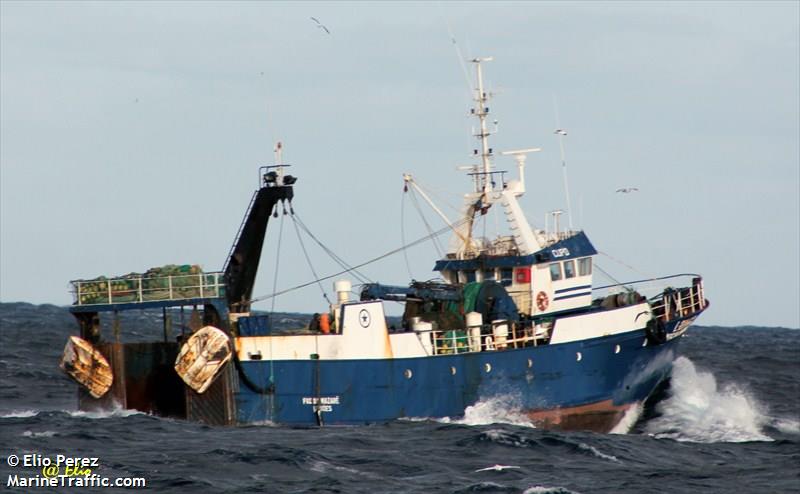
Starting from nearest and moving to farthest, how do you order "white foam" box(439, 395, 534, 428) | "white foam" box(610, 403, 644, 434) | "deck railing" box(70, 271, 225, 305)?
"deck railing" box(70, 271, 225, 305), "white foam" box(439, 395, 534, 428), "white foam" box(610, 403, 644, 434)

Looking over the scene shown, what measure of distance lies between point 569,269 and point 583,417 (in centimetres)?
511

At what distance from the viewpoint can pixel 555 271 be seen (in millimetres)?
39531

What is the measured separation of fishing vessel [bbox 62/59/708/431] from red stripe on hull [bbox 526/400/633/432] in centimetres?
5

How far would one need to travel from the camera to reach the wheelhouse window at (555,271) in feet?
129

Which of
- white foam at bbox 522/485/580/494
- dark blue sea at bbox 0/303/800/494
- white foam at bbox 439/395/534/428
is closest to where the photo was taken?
white foam at bbox 522/485/580/494

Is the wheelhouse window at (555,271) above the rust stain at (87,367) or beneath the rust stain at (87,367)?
above

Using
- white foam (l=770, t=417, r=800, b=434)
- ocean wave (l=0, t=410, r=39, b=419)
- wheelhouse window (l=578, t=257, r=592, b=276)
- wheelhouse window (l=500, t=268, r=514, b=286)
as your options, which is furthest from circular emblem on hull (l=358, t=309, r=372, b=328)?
white foam (l=770, t=417, r=800, b=434)

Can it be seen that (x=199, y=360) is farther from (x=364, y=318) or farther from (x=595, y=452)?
(x=595, y=452)

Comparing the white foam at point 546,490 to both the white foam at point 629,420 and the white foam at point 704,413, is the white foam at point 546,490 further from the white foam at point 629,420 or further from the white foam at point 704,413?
the white foam at point 629,420

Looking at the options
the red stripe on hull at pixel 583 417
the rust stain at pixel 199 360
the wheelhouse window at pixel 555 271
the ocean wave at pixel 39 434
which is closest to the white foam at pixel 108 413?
the rust stain at pixel 199 360

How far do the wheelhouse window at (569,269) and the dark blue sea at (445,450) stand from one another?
4.65 meters

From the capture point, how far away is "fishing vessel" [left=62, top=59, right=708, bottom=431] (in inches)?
1340

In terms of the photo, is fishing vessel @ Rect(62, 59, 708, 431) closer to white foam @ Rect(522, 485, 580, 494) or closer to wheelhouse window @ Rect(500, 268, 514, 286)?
wheelhouse window @ Rect(500, 268, 514, 286)

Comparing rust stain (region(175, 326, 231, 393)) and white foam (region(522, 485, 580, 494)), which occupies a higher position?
rust stain (region(175, 326, 231, 393))
